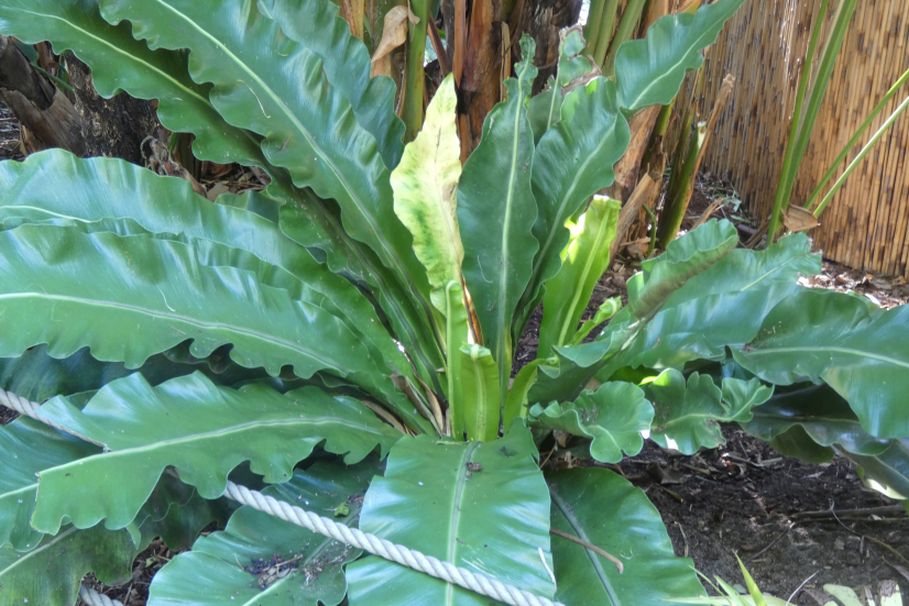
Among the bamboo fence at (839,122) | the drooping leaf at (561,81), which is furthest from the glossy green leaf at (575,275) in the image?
the bamboo fence at (839,122)

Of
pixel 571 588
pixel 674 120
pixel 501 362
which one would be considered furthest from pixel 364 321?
pixel 674 120

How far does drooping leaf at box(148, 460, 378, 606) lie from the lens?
3.76 ft

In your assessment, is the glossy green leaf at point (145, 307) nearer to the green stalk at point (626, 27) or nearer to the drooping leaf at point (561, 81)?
the drooping leaf at point (561, 81)

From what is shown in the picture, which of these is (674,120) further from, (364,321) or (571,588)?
(571,588)

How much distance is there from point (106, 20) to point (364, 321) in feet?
2.45

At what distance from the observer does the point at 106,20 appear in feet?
5.00

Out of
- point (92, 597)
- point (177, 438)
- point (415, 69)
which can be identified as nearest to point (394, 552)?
point (177, 438)

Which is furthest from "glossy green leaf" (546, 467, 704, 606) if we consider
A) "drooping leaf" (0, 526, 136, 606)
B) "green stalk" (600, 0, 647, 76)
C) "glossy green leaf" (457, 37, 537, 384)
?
"green stalk" (600, 0, 647, 76)

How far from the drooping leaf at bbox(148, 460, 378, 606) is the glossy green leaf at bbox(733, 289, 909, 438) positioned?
0.75m

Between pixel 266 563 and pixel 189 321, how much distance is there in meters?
0.42

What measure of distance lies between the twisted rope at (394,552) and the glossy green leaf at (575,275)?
703mm

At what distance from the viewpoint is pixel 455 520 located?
1172mm

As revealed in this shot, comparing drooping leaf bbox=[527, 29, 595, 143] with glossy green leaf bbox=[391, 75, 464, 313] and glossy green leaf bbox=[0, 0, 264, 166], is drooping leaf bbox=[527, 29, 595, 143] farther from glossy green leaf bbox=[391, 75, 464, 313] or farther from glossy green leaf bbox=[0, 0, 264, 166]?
glossy green leaf bbox=[0, 0, 264, 166]

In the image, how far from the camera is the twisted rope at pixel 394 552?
107cm
